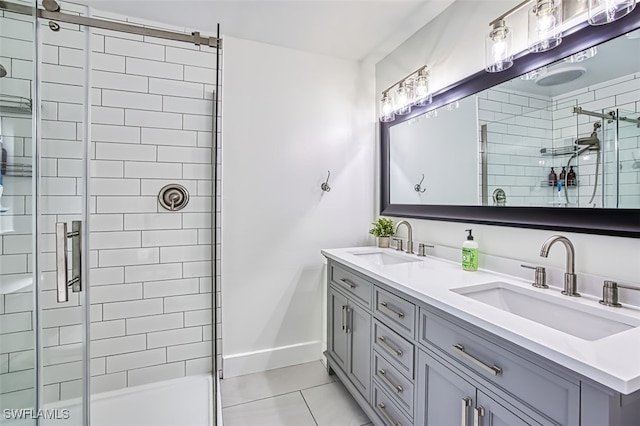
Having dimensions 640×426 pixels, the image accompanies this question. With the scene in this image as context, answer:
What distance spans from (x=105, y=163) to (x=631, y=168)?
2.56 metres

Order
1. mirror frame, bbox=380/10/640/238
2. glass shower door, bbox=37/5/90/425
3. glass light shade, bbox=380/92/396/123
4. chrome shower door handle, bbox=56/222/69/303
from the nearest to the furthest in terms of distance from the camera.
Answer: mirror frame, bbox=380/10/640/238
chrome shower door handle, bbox=56/222/69/303
glass shower door, bbox=37/5/90/425
glass light shade, bbox=380/92/396/123

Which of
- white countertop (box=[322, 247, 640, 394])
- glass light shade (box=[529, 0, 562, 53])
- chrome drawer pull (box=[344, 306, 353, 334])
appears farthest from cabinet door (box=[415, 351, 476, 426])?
glass light shade (box=[529, 0, 562, 53])

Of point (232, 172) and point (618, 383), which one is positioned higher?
point (232, 172)

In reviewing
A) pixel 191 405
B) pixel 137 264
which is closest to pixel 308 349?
pixel 191 405

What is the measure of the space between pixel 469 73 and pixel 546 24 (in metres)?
0.48

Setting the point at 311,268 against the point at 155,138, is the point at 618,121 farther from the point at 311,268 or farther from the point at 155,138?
the point at 155,138

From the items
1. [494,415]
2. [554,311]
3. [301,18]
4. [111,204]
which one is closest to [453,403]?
[494,415]

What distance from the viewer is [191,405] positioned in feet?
6.28

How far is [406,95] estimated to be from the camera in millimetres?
2172

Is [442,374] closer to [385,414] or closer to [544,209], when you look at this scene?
[385,414]

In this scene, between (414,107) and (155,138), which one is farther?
(414,107)

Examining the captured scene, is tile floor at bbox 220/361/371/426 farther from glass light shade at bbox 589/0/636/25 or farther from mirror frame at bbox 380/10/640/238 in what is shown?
glass light shade at bbox 589/0/636/25

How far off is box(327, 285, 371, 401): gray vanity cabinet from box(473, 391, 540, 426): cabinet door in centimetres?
73

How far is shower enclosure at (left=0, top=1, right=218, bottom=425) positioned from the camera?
4.75 ft
